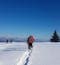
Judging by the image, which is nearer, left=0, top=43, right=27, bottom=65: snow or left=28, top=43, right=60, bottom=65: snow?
left=0, top=43, right=27, bottom=65: snow

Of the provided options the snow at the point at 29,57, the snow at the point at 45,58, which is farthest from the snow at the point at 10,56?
the snow at the point at 45,58

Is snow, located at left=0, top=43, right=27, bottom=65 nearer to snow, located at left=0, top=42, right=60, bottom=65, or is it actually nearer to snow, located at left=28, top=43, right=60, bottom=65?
snow, located at left=0, top=42, right=60, bottom=65

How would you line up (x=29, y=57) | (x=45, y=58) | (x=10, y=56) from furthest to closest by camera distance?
(x=10, y=56) → (x=29, y=57) → (x=45, y=58)

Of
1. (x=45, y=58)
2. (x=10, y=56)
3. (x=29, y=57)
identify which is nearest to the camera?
(x=45, y=58)

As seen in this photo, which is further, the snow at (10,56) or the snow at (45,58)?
the snow at (45,58)

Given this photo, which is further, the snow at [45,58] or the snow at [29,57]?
the snow at [45,58]

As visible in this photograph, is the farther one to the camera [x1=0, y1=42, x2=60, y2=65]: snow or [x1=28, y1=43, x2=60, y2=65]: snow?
[x1=28, y1=43, x2=60, y2=65]: snow

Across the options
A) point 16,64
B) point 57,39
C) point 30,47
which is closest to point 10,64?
point 16,64

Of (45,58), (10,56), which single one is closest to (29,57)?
(45,58)

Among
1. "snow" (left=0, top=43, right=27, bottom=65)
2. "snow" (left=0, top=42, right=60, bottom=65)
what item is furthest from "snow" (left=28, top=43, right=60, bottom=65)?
"snow" (left=0, top=43, right=27, bottom=65)

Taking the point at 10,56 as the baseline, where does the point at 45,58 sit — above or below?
below

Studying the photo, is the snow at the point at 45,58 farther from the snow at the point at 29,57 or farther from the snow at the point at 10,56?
the snow at the point at 10,56

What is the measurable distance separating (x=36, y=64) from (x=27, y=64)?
1.92ft

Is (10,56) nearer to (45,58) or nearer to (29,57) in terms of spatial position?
Result: (29,57)
